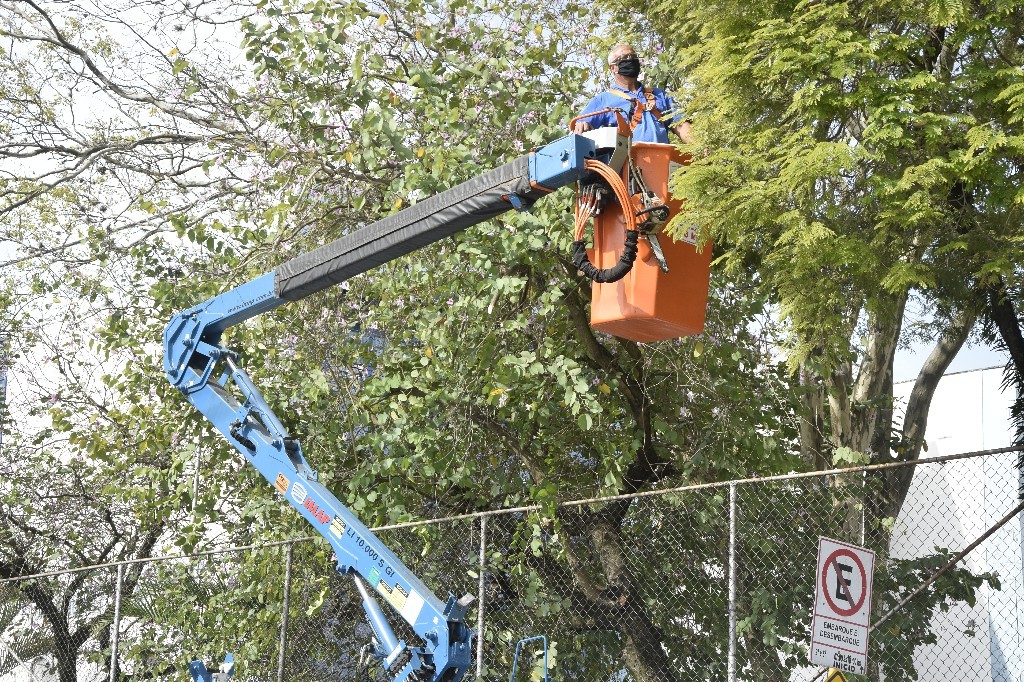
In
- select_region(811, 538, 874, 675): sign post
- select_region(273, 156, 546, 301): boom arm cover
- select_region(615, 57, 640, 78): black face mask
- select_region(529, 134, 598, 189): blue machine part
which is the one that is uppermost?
select_region(615, 57, 640, 78): black face mask

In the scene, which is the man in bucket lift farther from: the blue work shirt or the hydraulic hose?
the hydraulic hose

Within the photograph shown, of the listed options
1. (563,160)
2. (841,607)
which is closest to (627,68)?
(563,160)

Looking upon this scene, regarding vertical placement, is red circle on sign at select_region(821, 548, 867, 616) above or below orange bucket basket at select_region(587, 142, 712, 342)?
below

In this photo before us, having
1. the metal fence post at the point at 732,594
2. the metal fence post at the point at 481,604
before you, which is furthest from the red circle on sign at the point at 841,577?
the metal fence post at the point at 481,604

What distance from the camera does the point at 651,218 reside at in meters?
6.07

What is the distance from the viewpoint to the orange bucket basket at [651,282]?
630 cm

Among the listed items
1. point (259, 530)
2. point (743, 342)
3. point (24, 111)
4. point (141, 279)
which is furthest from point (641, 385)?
point (24, 111)

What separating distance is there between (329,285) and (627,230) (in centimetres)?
310

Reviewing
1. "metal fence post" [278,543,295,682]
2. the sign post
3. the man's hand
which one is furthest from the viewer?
"metal fence post" [278,543,295,682]

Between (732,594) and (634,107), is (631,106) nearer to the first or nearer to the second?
(634,107)

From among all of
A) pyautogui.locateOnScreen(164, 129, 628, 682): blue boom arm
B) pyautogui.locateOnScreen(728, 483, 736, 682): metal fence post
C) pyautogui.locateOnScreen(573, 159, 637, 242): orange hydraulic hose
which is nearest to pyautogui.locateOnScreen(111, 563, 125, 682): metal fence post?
pyautogui.locateOnScreen(164, 129, 628, 682): blue boom arm

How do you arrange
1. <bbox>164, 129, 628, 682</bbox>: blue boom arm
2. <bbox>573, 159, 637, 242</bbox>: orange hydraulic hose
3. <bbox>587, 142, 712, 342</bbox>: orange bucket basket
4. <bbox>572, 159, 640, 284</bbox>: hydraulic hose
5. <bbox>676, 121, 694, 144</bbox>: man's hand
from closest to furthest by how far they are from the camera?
<bbox>572, 159, 640, 284</bbox>: hydraulic hose
<bbox>573, 159, 637, 242</bbox>: orange hydraulic hose
<bbox>587, 142, 712, 342</bbox>: orange bucket basket
<bbox>164, 129, 628, 682</bbox>: blue boom arm
<bbox>676, 121, 694, 144</bbox>: man's hand

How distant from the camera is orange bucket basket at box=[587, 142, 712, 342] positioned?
6.30 m

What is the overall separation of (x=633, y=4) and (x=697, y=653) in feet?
18.3
